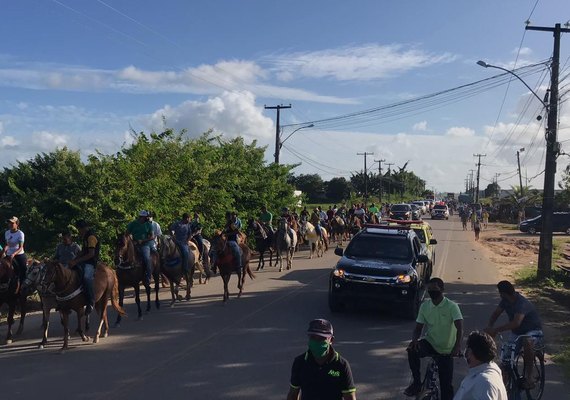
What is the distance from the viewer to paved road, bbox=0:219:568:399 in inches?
286

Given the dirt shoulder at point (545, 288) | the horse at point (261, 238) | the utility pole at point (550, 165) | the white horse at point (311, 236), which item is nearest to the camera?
the dirt shoulder at point (545, 288)

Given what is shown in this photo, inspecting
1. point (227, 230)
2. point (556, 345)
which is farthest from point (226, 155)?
point (556, 345)

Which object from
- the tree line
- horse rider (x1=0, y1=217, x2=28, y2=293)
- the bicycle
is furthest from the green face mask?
the tree line

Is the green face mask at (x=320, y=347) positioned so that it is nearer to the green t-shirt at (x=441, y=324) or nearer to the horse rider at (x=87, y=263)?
the green t-shirt at (x=441, y=324)

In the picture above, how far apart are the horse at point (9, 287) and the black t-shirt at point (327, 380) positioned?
7542 mm

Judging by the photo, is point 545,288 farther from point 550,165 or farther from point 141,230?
point 141,230

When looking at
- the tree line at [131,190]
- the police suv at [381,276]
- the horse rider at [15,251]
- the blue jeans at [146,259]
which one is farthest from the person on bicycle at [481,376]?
the tree line at [131,190]

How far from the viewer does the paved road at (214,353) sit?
726 centimetres

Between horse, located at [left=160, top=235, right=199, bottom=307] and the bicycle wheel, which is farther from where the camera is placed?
horse, located at [left=160, top=235, right=199, bottom=307]

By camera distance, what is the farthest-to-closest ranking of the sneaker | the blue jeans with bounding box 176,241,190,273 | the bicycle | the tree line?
the tree line → the blue jeans with bounding box 176,241,190,273 → the bicycle → the sneaker

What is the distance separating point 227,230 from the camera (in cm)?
1429

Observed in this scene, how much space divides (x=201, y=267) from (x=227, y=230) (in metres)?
2.69

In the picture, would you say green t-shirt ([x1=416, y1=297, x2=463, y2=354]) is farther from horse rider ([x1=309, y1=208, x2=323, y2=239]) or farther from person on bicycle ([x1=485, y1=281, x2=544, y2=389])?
horse rider ([x1=309, y1=208, x2=323, y2=239])

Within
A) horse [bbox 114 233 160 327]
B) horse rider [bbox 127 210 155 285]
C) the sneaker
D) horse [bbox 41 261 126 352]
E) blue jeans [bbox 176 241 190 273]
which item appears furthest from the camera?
blue jeans [bbox 176 241 190 273]
